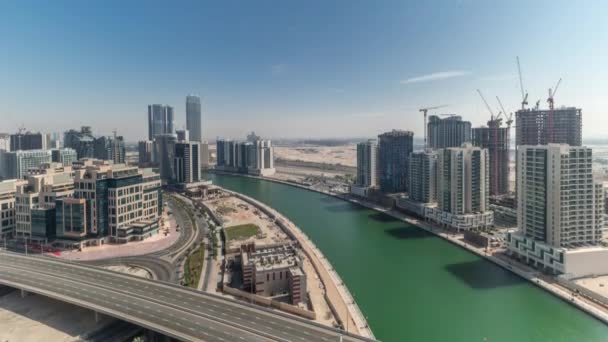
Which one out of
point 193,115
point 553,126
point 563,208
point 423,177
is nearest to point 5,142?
point 423,177

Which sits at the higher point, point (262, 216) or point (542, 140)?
point (542, 140)

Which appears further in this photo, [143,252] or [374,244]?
[374,244]

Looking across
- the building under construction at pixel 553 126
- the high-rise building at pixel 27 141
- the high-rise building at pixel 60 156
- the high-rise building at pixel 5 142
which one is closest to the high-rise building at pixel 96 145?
the high-rise building at pixel 27 141

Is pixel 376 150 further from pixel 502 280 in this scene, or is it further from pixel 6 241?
pixel 6 241

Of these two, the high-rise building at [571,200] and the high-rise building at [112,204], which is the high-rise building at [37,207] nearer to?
the high-rise building at [112,204]

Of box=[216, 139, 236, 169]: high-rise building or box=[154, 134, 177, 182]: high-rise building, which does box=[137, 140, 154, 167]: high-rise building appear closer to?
box=[216, 139, 236, 169]: high-rise building

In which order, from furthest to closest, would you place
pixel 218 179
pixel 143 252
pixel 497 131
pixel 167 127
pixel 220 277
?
pixel 167 127 < pixel 218 179 < pixel 497 131 < pixel 143 252 < pixel 220 277

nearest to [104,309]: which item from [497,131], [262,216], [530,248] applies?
[262,216]
